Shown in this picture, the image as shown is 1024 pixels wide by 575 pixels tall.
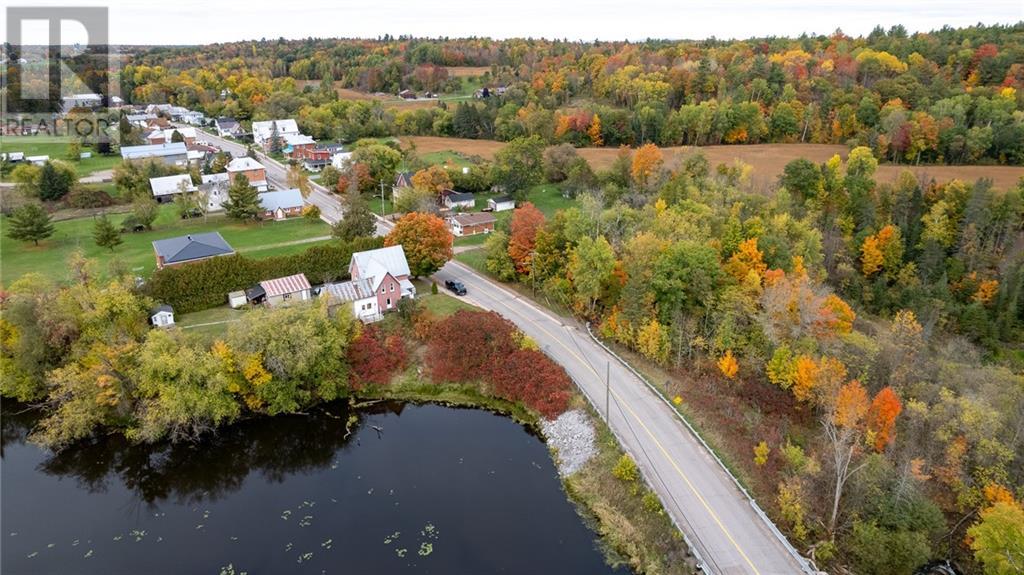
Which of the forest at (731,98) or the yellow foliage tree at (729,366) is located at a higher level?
the forest at (731,98)

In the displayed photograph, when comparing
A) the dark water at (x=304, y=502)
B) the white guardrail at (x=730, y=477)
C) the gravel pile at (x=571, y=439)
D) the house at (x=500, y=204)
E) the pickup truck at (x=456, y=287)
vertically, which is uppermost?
the house at (x=500, y=204)

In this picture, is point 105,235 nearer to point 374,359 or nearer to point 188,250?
point 188,250

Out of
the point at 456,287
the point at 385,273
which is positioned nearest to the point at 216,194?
the point at 385,273

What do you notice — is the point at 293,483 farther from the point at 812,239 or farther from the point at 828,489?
the point at 812,239

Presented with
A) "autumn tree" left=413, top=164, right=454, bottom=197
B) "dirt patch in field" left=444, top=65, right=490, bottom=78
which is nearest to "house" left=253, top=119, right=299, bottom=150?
"autumn tree" left=413, top=164, right=454, bottom=197

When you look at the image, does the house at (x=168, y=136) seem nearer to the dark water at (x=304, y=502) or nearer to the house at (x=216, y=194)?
the house at (x=216, y=194)

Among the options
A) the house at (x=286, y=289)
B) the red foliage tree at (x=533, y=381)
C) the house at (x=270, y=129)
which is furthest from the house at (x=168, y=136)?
the red foliage tree at (x=533, y=381)

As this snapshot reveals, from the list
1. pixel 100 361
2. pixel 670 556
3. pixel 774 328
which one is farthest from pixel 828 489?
pixel 100 361

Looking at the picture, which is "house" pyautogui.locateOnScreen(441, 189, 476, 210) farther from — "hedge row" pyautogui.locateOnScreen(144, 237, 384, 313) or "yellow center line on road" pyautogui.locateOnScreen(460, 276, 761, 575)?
"yellow center line on road" pyautogui.locateOnScreen(460, 276, 761, 575)
